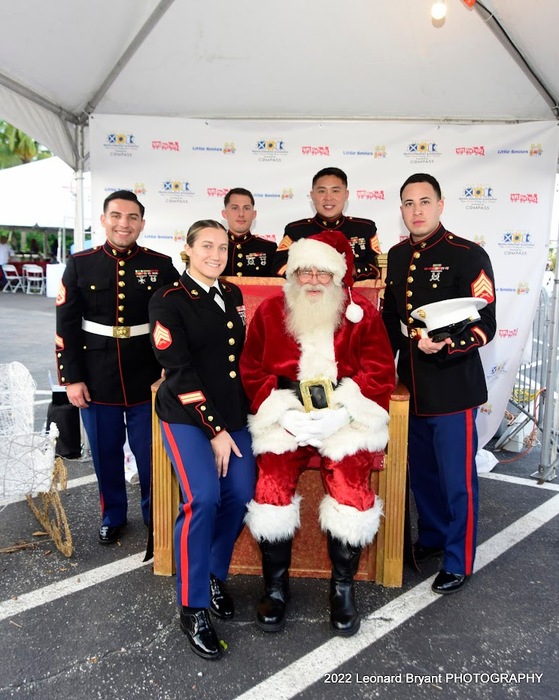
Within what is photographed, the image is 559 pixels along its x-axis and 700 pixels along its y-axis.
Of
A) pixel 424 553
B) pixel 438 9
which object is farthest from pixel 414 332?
pixel 438 9

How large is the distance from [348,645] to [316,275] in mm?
1649

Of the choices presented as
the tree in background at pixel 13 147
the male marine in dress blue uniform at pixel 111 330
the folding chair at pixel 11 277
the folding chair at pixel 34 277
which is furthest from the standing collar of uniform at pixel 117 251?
the tree in background at pixel 13 147

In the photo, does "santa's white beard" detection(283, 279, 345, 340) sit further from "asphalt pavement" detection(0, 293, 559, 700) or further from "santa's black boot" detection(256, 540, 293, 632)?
"asphalt pavement" detection(0, 293, 559, 700)

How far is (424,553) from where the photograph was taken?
10.2 ft

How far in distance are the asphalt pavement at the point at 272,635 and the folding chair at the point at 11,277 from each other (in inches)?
690

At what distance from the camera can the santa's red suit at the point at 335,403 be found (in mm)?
2465

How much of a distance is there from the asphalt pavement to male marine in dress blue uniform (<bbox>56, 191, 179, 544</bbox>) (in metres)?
0.49

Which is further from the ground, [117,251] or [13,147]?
[13,147]

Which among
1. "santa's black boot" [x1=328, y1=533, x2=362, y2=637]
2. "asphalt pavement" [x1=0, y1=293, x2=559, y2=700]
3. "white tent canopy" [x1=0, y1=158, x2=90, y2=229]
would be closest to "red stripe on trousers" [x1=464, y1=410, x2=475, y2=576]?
"asphalt pavement" [x1=0, y1=293, x2=559, y2=700]

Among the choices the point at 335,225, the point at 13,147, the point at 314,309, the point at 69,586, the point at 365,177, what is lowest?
the point at 69,586

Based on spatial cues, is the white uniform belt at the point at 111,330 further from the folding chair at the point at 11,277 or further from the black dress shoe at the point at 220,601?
the folding chair at the point at 11,277

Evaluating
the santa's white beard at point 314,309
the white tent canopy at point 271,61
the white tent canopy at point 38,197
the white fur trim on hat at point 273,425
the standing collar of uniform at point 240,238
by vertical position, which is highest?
the white tent canopy at point 38,197

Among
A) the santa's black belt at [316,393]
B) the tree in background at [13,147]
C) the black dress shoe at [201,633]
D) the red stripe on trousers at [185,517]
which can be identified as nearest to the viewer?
the black dress shoe at [201,633]

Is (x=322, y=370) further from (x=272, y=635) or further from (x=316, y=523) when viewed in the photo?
(x=272, y=635)
